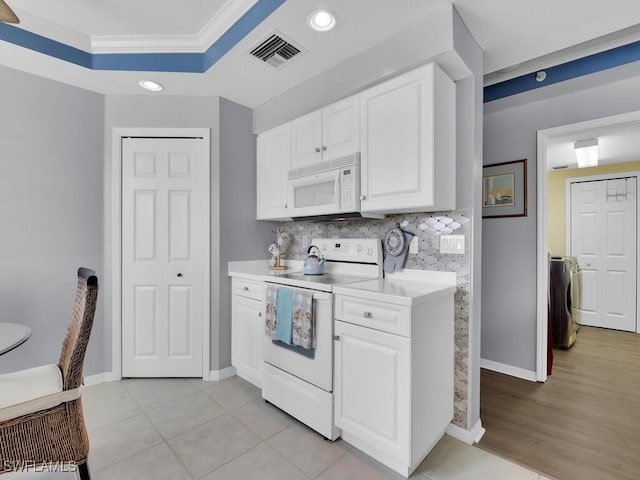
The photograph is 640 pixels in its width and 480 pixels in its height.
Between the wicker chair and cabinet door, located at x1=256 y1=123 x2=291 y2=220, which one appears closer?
the wicker chair

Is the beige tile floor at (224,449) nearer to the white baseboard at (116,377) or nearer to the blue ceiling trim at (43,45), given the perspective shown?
the white baseboard at (116,377)

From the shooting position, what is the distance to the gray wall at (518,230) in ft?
8.65

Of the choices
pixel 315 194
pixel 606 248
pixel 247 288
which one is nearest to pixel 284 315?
pixel 247 288

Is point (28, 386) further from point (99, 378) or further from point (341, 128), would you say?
point (341, 128)

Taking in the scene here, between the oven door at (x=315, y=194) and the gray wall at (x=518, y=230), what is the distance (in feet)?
5.58

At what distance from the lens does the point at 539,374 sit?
2770 millimetres

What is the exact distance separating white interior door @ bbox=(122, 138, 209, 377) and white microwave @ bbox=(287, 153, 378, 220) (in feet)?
2.73

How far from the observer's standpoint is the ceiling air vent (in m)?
2.04

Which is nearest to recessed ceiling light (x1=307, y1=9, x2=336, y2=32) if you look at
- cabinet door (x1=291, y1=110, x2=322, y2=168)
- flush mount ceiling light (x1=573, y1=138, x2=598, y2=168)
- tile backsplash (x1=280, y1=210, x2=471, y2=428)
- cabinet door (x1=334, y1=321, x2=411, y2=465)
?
cabinet door (x1=291, y1=110, x2=322, y2=168)

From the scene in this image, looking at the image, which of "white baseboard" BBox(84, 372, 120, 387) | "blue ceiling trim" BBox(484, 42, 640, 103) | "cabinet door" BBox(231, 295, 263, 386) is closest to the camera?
"blue ceiling trim" BBox(484, 42, 640, 103)

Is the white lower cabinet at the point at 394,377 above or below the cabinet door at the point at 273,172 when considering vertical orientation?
below

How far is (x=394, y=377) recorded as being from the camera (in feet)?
5.35

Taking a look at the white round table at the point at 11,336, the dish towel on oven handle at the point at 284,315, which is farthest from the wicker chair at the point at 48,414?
the dish towel on oven handle at the point at 284,315

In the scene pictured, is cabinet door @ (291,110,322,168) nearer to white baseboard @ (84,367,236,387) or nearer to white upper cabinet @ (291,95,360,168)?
white upper cabinet @ (291,95,360,168)
